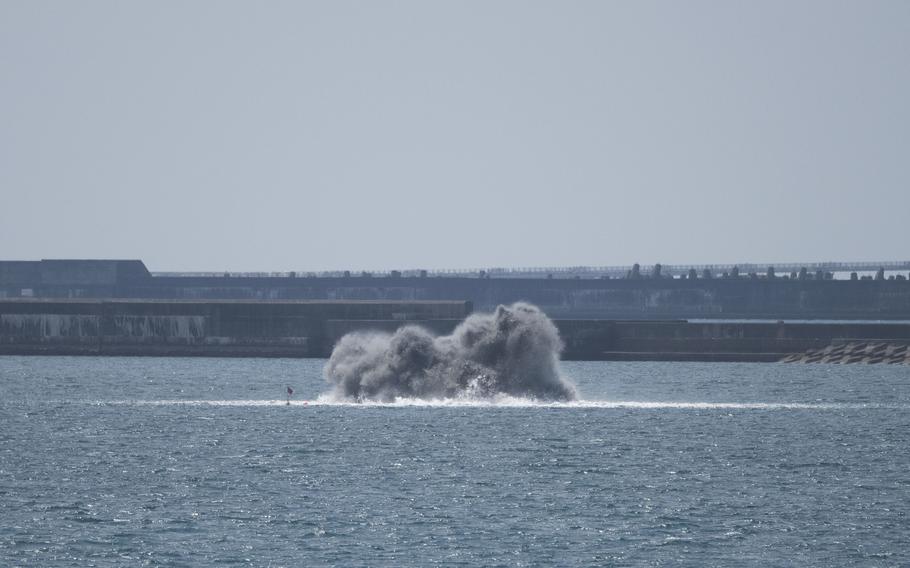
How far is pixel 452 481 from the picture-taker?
42.8 m

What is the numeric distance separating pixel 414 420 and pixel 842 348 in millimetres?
58511

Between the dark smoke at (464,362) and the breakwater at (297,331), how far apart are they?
37.7 metres

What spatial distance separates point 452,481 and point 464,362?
25.5 m

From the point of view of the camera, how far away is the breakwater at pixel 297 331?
110 meters

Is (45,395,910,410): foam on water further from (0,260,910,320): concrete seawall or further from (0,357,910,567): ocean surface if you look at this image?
(0,260,910,320): concrete seawall

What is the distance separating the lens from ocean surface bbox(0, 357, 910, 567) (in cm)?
3262

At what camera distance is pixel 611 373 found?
327 feet

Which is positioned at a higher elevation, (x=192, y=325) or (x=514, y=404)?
(x=192, y=325)

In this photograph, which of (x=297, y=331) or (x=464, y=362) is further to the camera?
(x=297, y=331)

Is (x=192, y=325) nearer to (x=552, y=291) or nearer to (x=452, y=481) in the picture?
(x=452, y=481)

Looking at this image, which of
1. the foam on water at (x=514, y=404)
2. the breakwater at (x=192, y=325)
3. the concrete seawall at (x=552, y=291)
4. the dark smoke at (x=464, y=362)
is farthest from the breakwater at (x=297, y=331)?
the concrete seawall at (x=552, y=291)

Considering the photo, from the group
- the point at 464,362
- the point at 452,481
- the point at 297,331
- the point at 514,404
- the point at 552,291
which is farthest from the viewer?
the point at 552,291

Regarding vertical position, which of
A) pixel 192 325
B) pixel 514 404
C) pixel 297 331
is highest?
pixel 192 325

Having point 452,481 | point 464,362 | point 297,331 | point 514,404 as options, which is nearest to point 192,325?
point 297,331
